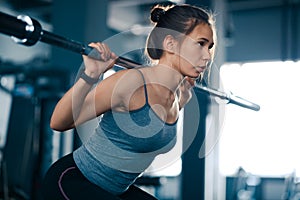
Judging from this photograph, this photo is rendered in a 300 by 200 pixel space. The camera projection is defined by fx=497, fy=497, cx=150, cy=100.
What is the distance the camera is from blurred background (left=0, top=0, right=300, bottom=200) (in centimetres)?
353

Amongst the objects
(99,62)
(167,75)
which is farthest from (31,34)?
(167,75)

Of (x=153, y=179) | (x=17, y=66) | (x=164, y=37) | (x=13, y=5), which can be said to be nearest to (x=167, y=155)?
(x=164, y=37)

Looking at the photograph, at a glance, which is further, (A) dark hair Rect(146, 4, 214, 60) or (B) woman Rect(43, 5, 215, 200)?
(A) dark hair Rect(146, 4, 214, 60)

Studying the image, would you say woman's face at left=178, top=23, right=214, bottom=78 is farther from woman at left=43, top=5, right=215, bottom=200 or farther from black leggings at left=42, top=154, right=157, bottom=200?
black leggings at left=42, top=154, right=157, bottom=200

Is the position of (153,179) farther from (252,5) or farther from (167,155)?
(252,5)

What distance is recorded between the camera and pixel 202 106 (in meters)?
3.38

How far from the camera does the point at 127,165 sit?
1602 mm

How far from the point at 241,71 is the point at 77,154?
261 inches

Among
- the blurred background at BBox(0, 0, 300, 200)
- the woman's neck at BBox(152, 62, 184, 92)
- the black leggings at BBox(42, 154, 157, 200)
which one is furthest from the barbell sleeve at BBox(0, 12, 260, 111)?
the blurred background at BBox(0, 0, 300, 200)

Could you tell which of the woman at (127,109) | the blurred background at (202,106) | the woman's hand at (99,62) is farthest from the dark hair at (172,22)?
the blurred background at (202,106)

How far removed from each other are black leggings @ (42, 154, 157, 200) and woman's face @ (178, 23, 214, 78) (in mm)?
481

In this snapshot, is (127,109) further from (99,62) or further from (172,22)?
(172,22)

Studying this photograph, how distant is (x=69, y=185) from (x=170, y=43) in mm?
576

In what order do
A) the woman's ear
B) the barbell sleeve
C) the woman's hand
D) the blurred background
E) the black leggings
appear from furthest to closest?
the blurred background, the woman's ear, the black leggings, the woman's hand, the barbell sleeve
